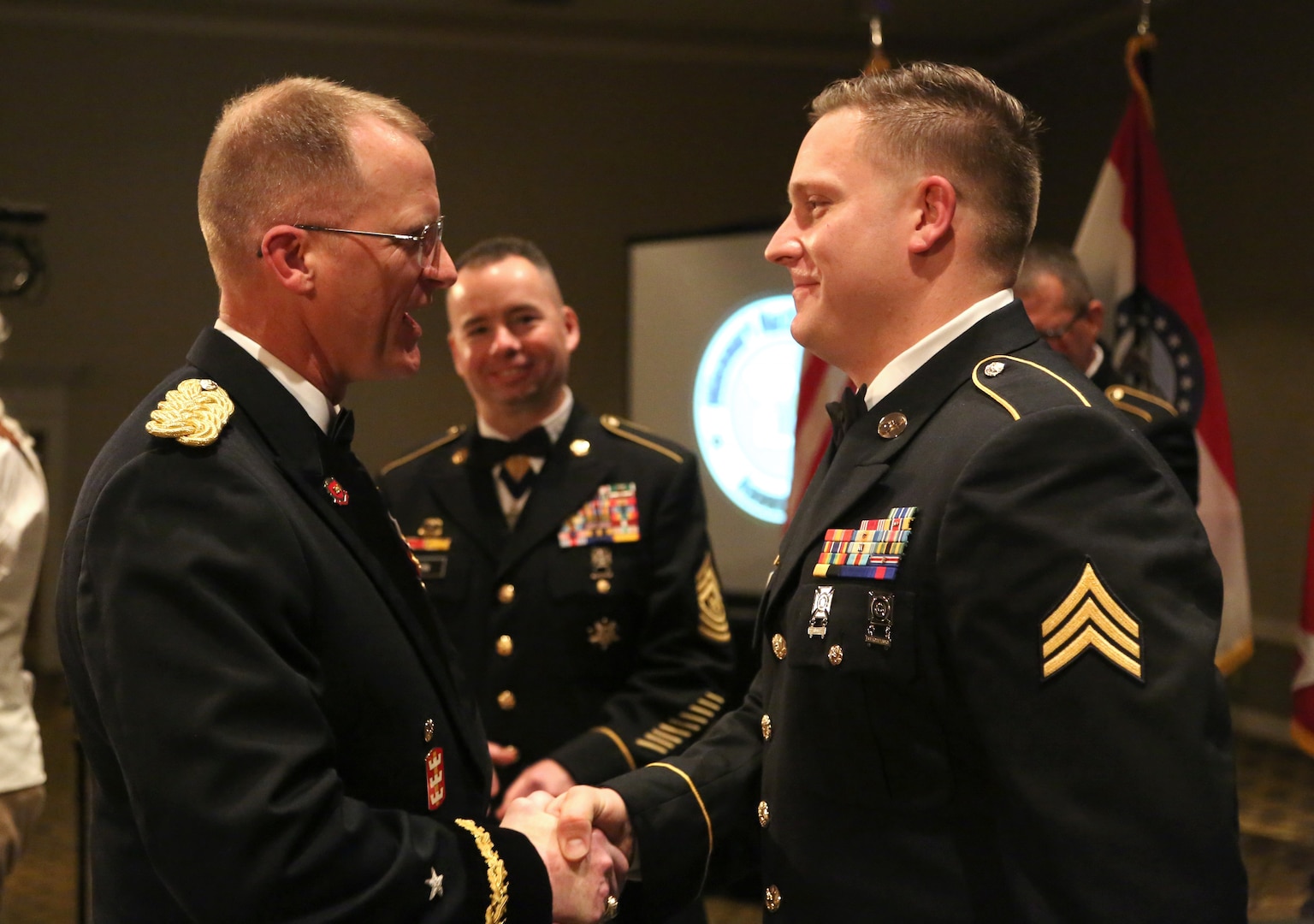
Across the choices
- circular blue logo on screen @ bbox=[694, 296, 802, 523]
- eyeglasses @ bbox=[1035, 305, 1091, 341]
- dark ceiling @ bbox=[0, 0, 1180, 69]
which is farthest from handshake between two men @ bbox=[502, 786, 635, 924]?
dark ceiling @ bbox=[0, 0, 1180, 69]

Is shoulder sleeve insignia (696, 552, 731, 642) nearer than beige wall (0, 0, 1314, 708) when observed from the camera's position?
Yes

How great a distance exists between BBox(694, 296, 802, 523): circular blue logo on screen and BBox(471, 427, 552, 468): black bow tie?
2.73 metres

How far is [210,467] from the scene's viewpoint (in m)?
1.25

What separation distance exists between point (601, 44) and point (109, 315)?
309 centimetres

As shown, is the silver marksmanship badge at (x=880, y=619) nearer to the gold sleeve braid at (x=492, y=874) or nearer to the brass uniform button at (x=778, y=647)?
the brass uniform button at (x=778, y=647)

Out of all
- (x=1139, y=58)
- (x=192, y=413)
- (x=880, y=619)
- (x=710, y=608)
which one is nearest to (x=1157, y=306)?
(x=1139, y=58)

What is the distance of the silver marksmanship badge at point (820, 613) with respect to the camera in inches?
51.6

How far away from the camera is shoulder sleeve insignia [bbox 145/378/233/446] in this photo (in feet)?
4.08

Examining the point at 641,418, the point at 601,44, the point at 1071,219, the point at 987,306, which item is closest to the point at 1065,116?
the point at 1071,219

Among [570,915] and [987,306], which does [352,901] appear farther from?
[987,306]

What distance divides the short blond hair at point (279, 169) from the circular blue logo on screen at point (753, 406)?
12.5 feet

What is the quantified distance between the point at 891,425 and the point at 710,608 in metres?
1.12

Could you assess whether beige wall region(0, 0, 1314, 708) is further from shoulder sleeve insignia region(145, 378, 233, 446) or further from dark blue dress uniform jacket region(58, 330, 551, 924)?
shoulder sleeve insignia region(145, 378, 233, 446)

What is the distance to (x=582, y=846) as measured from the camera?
1536 mm
